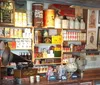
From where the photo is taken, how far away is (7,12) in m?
5.22

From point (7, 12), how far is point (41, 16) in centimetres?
100

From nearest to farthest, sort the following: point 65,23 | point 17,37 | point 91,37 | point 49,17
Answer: point 17,37 < point 49,17 < point 65,23 < point 91,37

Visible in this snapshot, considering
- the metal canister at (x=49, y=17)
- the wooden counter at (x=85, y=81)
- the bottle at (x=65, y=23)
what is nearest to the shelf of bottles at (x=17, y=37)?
the metal canister at (x=49, y=17)

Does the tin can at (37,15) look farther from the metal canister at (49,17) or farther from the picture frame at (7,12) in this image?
the picture frame at (7,12)

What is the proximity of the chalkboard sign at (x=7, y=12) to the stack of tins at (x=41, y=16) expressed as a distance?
2.34 ft

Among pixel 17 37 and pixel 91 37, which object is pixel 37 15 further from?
pixel 91 37

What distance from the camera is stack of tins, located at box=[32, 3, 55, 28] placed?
5.71 metres

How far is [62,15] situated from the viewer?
6242 millimetres

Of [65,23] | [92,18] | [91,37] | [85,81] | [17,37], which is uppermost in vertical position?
[92,18]

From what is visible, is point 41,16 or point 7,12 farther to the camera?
point 41,16

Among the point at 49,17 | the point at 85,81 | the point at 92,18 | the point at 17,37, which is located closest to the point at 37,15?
the point at 49,17

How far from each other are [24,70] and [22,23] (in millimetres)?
2291

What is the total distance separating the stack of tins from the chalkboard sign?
2.34ft

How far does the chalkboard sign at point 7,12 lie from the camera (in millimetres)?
5145
